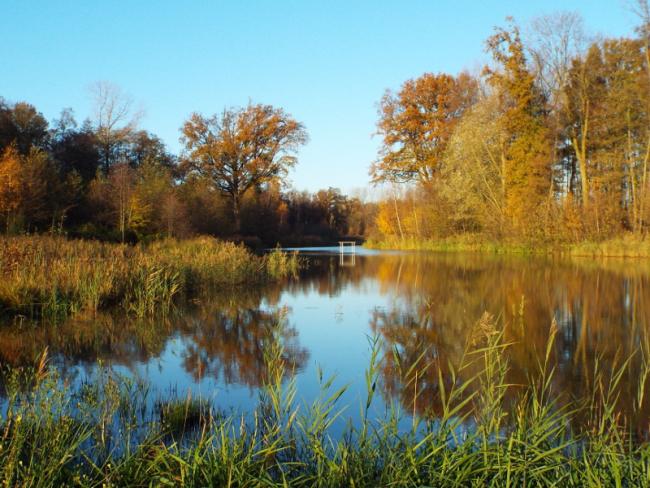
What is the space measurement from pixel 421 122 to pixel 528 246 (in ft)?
42.9

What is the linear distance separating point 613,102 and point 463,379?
2444 centimetres

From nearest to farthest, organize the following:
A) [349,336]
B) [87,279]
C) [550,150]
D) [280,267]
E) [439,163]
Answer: [349,336], [87,279], [280,267], [550,150], [439,163]

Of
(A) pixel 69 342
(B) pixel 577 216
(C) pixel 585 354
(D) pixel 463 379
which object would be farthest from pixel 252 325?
(B) pixel 577 216

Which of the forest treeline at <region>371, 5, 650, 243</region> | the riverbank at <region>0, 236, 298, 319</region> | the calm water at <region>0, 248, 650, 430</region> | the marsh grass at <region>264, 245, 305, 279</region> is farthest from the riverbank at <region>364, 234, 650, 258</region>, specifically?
the riverbank at <region>0, 236, 298, 319</region>

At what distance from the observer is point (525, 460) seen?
106 inches

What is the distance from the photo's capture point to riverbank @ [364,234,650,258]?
24.4m

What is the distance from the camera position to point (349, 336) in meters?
8.57

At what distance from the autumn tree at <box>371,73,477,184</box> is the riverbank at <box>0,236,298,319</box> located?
2611 centimetres

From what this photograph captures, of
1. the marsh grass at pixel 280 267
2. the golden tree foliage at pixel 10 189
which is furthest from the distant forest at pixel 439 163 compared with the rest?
the marsh grass at pixel 280 267

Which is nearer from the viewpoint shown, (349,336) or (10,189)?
(349,336)

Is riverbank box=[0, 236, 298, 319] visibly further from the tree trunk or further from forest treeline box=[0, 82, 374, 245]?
the tree trunk

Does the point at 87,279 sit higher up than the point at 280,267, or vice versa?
the point at 87,279

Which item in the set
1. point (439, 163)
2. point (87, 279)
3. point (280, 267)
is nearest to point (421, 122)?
point (439, 163)

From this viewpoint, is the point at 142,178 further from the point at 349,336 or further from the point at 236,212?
the point at 349,336
